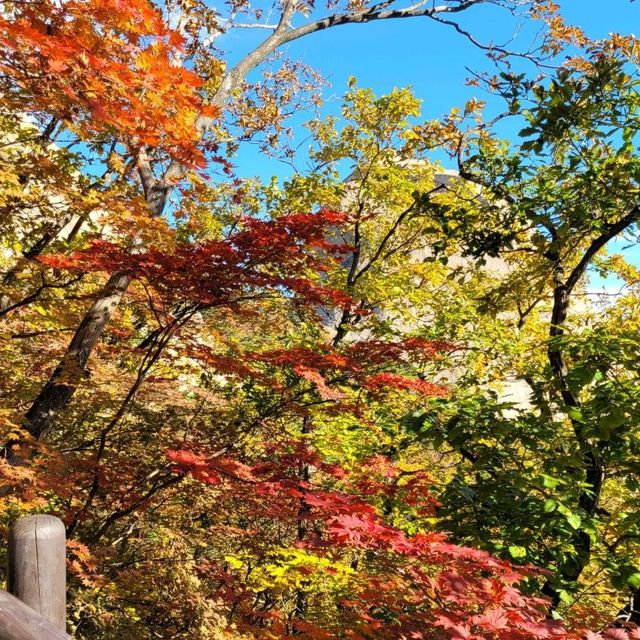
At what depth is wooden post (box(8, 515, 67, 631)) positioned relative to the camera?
5.71ft

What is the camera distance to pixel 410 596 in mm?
4137

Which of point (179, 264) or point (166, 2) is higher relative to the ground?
point (166, 2)

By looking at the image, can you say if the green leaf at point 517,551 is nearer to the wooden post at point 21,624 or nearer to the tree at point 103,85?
the wooden post at point 21,624

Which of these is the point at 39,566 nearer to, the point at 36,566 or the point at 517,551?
the point at 36,566

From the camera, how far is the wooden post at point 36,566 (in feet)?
5.71

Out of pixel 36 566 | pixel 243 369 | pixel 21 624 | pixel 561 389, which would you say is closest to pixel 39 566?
pixel 36 566

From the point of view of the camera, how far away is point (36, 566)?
175cm

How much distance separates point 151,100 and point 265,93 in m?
6.73

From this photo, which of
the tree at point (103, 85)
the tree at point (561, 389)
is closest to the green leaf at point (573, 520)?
the tree at point (561, 389)

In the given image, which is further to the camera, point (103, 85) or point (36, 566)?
point (103, 85)

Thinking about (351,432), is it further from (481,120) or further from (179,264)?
(481,120)

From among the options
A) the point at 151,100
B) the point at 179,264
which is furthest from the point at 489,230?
the point at 151,100

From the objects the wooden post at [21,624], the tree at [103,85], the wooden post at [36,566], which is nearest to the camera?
the wooden post at [21,624]

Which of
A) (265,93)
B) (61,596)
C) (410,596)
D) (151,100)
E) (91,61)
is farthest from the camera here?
(265,93)
